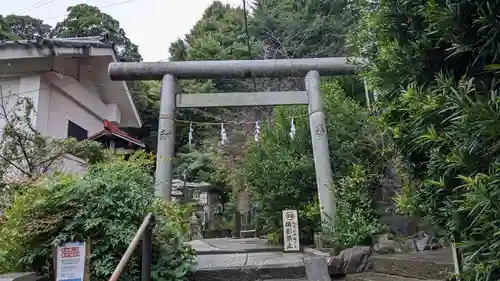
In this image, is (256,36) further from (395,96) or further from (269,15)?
(395,96)

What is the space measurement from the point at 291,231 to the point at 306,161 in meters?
1.45

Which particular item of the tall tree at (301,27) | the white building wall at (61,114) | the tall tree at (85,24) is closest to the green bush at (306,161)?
the white building wall at (61,114)

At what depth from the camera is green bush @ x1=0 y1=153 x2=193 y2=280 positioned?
3.76 metres

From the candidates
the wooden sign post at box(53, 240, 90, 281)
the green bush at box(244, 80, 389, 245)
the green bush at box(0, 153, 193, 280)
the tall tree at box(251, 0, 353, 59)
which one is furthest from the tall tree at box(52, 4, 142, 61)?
the wooden sign post at box(53, 240, 90, 281)

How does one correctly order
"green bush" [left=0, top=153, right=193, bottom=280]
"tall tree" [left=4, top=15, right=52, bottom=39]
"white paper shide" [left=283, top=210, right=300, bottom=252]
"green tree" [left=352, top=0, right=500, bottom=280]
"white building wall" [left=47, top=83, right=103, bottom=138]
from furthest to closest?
"tall tree" [left=4, top=15, right=52, bottom=39] → "white building wall" [left=47, top=83, right=103, bottom=138] → "white paper shide" [left=283, top=210, right=300, bottom=252] → "green bush" [left=0, top=153, right=193, bottom=280] → "green tree" [left=352, top=0, right=500, bottom=280]

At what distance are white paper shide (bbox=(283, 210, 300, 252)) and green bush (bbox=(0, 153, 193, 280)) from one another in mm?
2512

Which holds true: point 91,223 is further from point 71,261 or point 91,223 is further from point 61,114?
point 61,114

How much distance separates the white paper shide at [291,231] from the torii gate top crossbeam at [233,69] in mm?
2619

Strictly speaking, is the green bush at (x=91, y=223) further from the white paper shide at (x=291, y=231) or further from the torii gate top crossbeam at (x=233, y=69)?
the torii gate top crossbeam at (x=233, y=69)

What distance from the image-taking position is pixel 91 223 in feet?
12.6

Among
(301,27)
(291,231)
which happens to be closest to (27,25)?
(301,27)

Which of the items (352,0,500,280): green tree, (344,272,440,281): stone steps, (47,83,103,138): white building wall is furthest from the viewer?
(47,83,103,138): white building wall

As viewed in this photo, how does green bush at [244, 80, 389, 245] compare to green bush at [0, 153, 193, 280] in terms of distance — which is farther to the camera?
green bush at [244, 80, 389, 245]

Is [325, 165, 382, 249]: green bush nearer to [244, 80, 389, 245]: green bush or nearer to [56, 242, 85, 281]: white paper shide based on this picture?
[244, 80, 389, 245]: green bush
